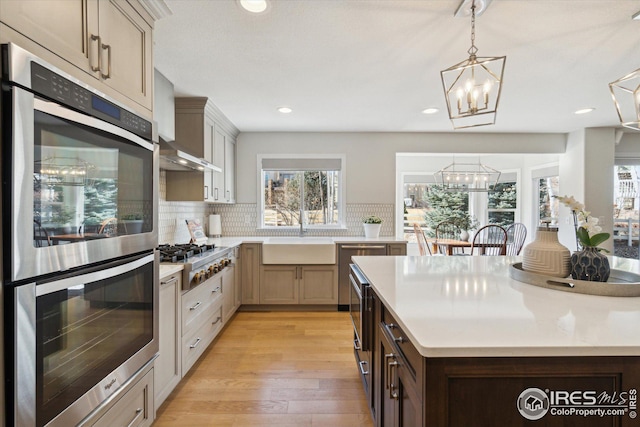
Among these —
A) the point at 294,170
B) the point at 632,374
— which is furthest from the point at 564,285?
the point at 294,170

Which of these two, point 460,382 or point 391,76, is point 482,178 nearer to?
point 391,76

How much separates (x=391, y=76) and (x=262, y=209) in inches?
103

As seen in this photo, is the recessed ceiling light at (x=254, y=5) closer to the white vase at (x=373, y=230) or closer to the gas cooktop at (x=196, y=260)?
the gas cooktop at (x=196, y=260)

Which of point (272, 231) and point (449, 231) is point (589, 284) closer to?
point (272, 231)

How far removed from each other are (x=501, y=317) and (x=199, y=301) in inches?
85.6

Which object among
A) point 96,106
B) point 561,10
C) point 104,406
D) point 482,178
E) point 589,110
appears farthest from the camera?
point 482,178

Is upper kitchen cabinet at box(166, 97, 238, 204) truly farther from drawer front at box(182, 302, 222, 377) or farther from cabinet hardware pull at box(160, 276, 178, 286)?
cabinet hardware pull at box(160, 276, 178, 286)

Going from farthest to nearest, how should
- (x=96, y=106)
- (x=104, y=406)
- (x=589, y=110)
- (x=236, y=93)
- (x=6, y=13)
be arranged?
(x=589, y=110)
(x=236, y=93)
(x=104, y=406)
(x=96, y=106)
(x=6, y=13)

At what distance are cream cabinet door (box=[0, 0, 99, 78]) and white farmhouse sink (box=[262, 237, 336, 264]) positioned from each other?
2.78m

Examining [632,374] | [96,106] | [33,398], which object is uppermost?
[96,106]

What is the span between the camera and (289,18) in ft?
5.88

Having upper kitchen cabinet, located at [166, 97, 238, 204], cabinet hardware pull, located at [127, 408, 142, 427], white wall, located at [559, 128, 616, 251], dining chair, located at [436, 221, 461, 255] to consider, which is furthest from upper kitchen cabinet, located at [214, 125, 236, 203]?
white wall, located at [559, 128, 616, 251]

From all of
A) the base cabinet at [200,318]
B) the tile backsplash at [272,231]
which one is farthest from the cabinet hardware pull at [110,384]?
the tile backsplash at [272,231]

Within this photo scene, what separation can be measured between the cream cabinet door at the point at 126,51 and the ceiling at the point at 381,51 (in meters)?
0.31
